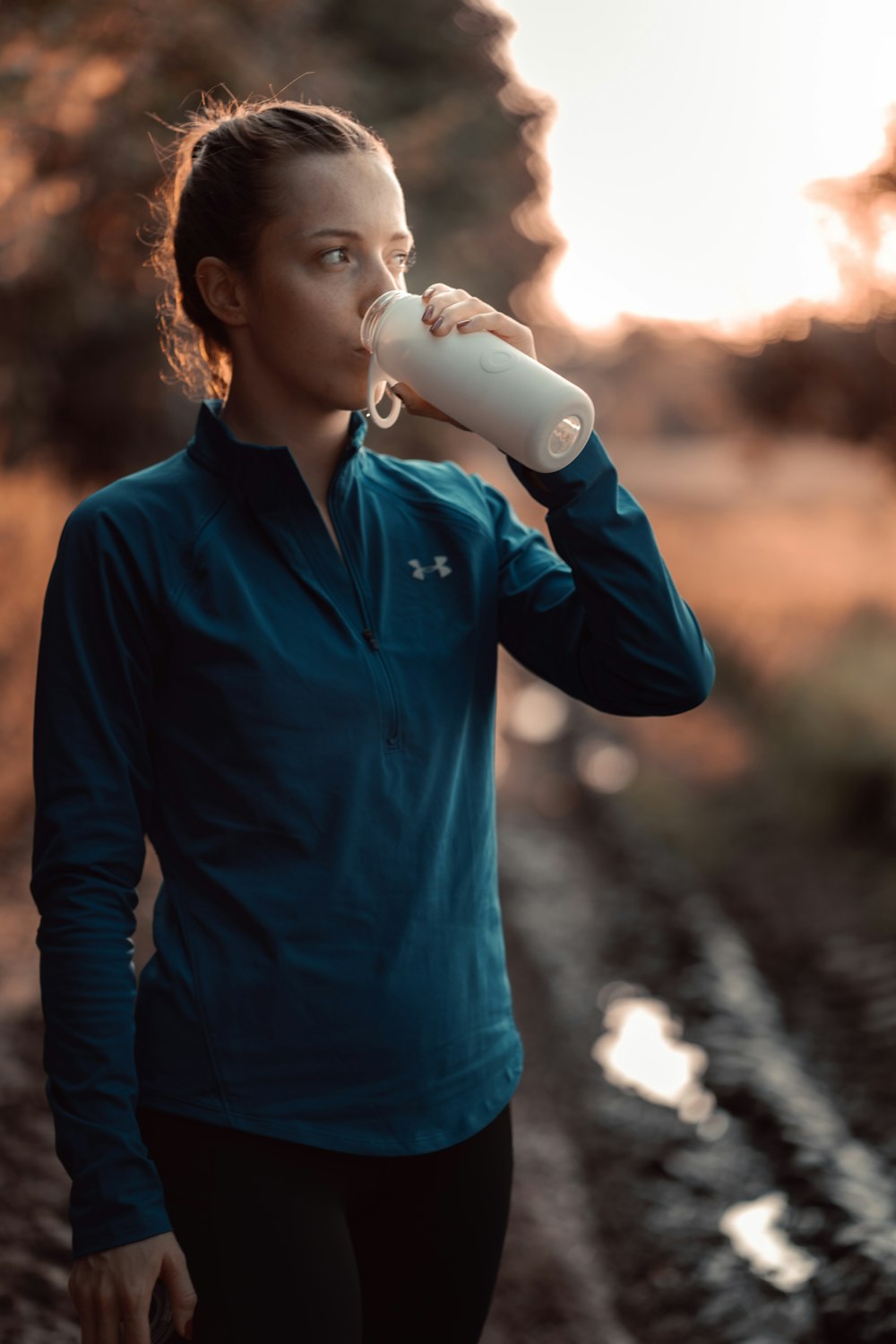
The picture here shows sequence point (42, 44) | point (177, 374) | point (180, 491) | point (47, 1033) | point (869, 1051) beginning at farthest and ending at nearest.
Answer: point (42, 44) → point (869, 1051) → point (177, 374) → point (180, 491) → point (47, 1033)

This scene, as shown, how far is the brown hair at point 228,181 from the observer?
1492 mm

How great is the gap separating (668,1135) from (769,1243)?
0.66 meters

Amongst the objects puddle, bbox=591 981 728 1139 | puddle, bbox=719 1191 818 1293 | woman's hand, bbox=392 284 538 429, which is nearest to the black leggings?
woman's hand, bbox=392 284 538 429

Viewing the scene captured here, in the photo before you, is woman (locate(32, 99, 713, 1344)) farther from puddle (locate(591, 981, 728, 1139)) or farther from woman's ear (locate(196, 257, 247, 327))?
puddle (locate(591, 981, 728, 1139))

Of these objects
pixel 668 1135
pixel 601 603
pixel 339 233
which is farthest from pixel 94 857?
pixel 668 1135

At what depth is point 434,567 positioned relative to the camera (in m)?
1.59

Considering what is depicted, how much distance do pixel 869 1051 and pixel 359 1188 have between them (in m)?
3.30

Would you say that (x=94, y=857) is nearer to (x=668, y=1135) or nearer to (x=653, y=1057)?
(x=668, y=1135)

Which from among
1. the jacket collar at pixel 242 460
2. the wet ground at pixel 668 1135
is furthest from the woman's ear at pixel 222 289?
the wet ground at pixel 668 1135

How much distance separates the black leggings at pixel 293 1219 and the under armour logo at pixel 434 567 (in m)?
0.69

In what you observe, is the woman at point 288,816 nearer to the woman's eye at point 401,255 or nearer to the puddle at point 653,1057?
the woman's eye at point 401,255

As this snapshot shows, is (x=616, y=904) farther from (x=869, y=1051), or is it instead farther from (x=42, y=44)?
(x=42, y=44)

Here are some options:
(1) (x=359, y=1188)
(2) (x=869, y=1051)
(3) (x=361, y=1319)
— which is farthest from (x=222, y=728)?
(2) (x=869, y=1051)

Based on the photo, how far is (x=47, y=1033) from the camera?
1354 millimetres
